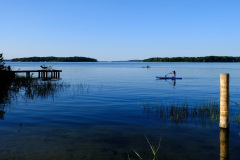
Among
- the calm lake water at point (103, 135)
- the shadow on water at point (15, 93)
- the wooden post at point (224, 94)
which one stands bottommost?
the calm lake water at point (103, 135)

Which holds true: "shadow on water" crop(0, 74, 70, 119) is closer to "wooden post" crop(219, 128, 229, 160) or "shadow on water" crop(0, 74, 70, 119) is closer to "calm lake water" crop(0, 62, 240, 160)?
"calm lake water" crop(0, 62, 240, 160)

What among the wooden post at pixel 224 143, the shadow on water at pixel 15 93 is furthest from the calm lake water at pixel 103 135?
the shadow on water at pixel 15 93

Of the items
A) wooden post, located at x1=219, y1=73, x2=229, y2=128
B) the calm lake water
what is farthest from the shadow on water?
wooden post, located at x1=219, y1=73, x2=229, y2=128

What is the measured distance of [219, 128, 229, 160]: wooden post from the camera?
8.30 m

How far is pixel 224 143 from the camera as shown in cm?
951

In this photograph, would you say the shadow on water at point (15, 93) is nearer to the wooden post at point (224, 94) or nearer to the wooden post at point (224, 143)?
the wooden post at point (224, 143)

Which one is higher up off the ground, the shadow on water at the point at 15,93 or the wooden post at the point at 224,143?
the shadow on water at the point at 15,93

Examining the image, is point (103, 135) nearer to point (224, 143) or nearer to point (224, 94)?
point (224, 143)

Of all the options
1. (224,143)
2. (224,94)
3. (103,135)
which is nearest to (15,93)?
(103,135)

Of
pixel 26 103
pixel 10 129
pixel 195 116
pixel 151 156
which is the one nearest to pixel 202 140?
pixel 151 156

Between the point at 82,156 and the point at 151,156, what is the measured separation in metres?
2.51

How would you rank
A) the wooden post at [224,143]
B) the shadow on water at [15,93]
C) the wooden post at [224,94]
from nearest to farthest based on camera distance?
the wooden post at [224,143] < the wooden post at [224,94] < the shadow on water at [15,93]

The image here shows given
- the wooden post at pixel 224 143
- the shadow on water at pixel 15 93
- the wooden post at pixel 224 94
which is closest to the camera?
the wooden post at pixel 224 143

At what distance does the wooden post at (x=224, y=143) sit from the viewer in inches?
327
